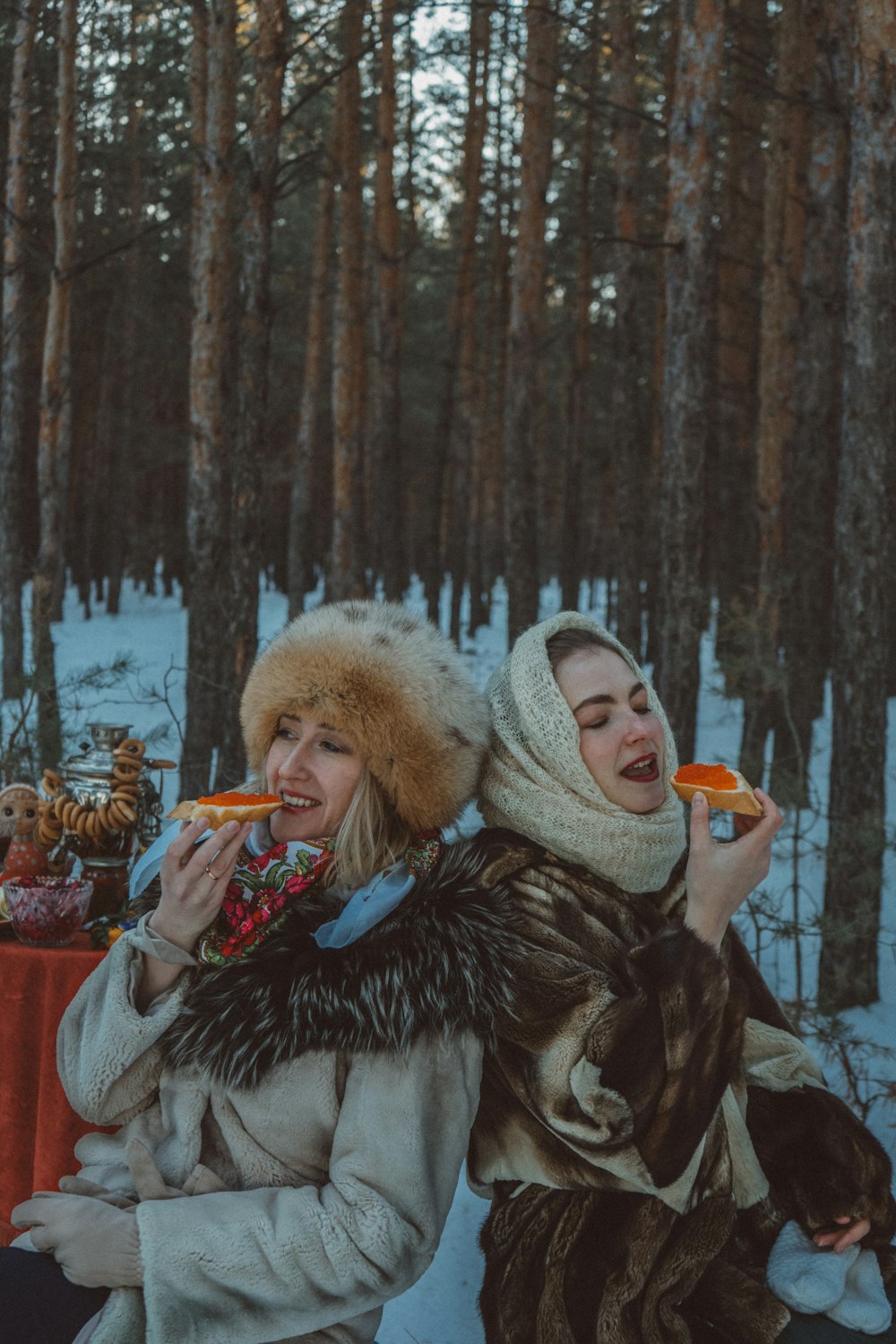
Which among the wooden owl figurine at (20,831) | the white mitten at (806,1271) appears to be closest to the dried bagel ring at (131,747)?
the wooden owl figurine at (20,831)

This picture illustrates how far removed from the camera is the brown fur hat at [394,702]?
220cm

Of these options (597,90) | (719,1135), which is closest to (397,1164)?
(719,1135)

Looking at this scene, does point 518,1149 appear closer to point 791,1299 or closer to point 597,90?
point 791,1299

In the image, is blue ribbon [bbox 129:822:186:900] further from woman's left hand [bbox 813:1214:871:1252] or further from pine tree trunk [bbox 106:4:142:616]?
pine tree trunk [bbox 106:4:142:616]

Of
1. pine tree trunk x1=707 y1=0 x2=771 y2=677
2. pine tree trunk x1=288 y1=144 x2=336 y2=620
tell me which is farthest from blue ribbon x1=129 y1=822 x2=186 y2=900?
pine tree trunk x1=288 y1=144 x2=336 y2=620

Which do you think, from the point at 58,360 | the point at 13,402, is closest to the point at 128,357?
the point at 13,402

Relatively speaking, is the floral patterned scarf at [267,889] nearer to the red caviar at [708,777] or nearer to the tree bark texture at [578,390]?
the red caviar at [708,777]

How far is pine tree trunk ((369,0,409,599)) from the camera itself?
40.5ft

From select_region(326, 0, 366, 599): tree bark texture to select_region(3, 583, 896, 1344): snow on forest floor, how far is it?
254 cm

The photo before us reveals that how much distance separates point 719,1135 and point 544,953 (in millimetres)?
523

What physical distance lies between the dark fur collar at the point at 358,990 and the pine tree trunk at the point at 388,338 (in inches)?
445

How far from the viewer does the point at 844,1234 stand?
219 cm

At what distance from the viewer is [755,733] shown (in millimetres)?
9055

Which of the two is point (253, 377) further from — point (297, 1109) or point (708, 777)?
point (297, 1109)
